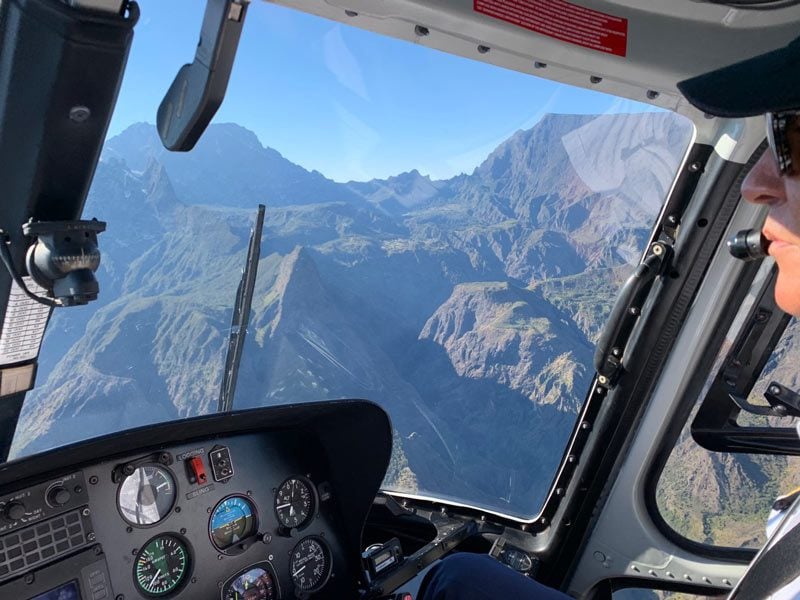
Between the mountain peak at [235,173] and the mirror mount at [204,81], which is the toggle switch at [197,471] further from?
the mirror mount at [204,81]

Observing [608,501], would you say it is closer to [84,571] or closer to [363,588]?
[363,588]

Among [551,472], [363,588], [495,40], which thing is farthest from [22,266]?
[551,472]

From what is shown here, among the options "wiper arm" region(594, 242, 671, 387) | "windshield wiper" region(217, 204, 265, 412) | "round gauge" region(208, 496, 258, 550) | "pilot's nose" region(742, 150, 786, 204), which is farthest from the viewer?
"wiper arm" region(594, 242, 671, 387)

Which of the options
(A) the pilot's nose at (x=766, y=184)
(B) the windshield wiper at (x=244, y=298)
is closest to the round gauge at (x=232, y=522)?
(B) the windshield wiper at (x=244, y=298)

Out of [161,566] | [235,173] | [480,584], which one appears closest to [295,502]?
[161,566]

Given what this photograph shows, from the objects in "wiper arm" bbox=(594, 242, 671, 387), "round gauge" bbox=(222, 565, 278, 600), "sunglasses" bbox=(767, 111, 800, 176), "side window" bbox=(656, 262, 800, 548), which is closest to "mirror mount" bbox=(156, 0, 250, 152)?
"sunglasses" bbox=(767, 111, 800, 176)

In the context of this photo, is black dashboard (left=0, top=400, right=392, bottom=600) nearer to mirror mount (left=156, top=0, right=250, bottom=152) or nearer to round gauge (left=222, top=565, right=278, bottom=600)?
round gauge (left=222, top=565, right=278, bottom=600)
